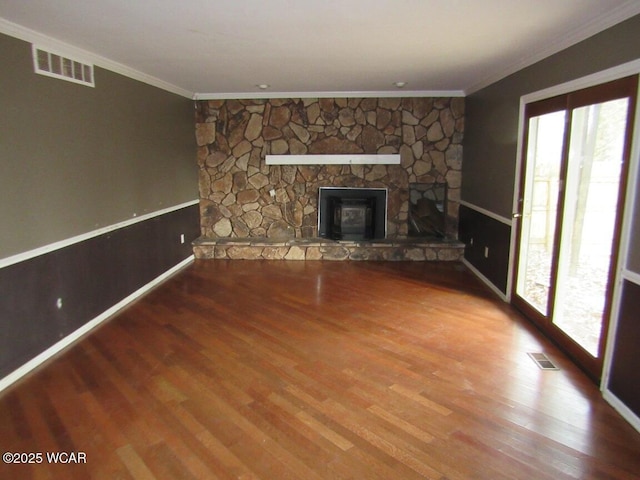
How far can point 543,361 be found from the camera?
9.57 ft

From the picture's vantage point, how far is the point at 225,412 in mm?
2318

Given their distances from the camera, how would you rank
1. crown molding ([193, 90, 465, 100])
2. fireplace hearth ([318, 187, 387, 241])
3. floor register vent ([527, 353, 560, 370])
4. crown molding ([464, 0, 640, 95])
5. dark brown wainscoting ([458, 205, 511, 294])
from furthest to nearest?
fireplace hearth ([318, 187, 387, 241]) → crown molding ([193, 90, 465, 100]) → dark brown wainscoting ([458, 205, 511, 294]) → floor register vent ([527, 353, 560, 370]) → crown molding ([464, 0, 640, 95])

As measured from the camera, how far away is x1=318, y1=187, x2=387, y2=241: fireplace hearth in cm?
591

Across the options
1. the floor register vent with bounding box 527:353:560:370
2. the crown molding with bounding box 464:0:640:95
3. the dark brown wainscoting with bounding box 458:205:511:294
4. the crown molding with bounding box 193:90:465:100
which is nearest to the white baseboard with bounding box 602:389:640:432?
the floor register vent with bounding box 527:353:560:370

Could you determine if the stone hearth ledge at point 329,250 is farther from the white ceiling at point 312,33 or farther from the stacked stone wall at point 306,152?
the white ceiling at point 312,33

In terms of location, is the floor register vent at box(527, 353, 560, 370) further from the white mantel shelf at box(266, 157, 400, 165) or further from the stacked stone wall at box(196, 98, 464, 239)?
the white mantel shelf at box(266, 157, 400, 165)

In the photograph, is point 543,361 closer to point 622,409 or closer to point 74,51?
point 622,409

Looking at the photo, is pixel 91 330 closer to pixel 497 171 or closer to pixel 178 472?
pixel 178 472

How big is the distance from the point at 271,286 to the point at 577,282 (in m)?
2.90

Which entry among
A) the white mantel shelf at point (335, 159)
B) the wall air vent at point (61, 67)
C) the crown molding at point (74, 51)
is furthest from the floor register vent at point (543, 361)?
the crown molding at point (74, 51)

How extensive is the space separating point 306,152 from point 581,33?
3.68 meters

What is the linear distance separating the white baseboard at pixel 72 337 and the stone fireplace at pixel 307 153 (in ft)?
4.73

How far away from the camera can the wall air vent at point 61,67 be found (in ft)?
9.42

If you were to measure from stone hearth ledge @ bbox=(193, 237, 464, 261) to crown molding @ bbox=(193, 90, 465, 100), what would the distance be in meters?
2.00
